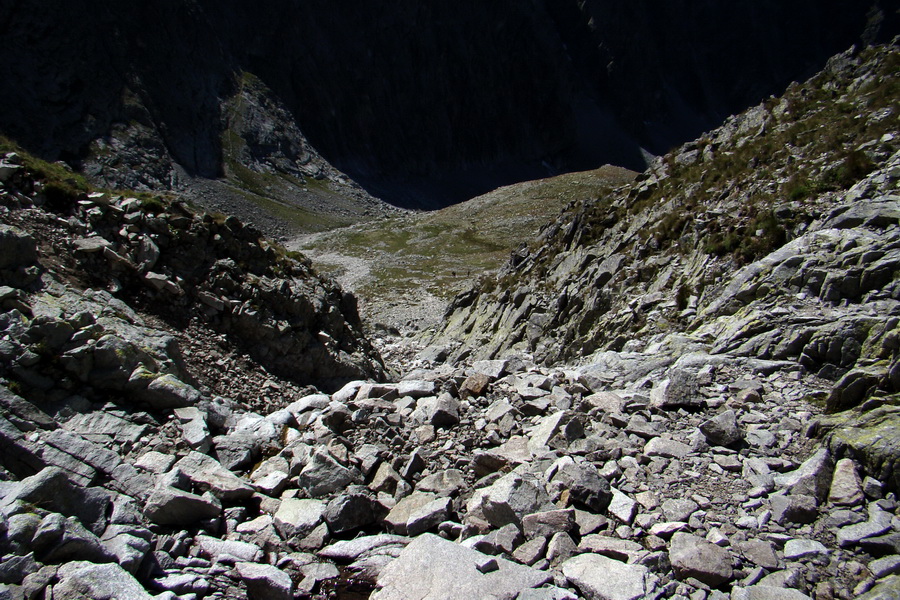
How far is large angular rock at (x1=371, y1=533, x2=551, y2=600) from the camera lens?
19.0 ft

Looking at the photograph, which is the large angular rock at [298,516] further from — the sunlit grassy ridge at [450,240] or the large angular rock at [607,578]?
the sunlit grassy ridge at [450,240]

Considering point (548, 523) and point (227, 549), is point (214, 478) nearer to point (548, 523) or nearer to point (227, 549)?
point (227, 549)

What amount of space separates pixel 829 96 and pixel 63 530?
2610 cm

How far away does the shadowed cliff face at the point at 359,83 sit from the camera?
85000 mm

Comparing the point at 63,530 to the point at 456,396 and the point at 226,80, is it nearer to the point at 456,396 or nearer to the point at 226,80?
the point at 456,396

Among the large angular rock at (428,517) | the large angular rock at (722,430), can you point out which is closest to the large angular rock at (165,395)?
the large angular rock at (428,517)

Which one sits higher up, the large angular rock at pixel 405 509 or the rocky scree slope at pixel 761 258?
the rocky scree slope at pixel 761 258

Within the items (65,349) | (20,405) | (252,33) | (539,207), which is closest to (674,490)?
(20,405)

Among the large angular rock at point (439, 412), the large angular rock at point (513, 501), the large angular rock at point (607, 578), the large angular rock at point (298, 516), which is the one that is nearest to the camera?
the large angular rock at point (607, 578)

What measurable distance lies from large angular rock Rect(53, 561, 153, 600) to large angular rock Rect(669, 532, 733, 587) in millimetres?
5998

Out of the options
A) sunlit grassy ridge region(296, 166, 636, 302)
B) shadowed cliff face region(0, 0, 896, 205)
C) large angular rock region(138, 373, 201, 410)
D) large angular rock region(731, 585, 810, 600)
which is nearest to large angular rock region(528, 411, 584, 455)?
large angular rock region(731, 585, 810, 600)

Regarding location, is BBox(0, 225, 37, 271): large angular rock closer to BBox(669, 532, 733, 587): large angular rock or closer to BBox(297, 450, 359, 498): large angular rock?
BBox(297, 450, 359, 498): large angular rock

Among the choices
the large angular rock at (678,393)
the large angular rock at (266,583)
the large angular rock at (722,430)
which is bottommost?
the large angular rock at (266,583)

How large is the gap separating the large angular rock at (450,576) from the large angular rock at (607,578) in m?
0.36
